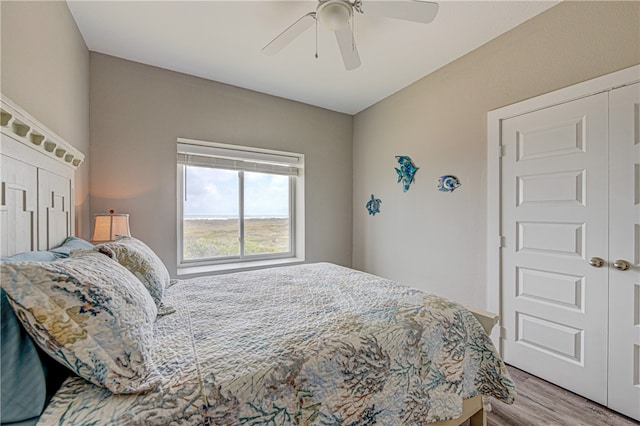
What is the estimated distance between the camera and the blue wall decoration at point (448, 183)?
2.55 m

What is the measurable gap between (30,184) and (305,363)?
148 cm

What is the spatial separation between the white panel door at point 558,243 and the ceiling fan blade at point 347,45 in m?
1.36

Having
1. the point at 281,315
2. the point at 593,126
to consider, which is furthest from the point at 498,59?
the point at 281,315

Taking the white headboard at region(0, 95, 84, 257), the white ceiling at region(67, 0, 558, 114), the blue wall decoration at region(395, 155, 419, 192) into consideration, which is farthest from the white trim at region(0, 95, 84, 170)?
the blue wall decoration at region(395, 155, 419, 192)

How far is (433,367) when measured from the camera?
4.09ft

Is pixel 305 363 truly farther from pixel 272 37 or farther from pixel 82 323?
pixel 272 37

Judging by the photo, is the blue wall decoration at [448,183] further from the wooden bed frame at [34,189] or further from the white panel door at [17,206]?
the white panel door at [17,206]

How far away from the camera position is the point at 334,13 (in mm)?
1540

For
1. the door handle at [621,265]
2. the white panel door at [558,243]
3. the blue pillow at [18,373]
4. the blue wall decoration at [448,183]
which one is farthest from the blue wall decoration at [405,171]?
the blue pillow at [18,373]

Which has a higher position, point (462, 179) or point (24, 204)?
point (462, 179)

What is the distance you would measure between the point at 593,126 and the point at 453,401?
191 cm

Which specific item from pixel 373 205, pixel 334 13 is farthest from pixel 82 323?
pixel 373 205

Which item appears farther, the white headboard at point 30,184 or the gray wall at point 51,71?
the gray wall at point 51,71

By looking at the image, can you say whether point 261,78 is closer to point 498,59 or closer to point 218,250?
point 218,250
